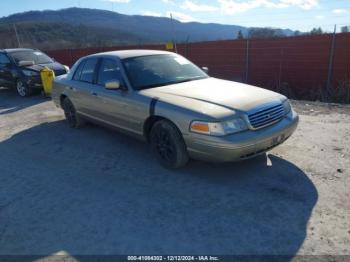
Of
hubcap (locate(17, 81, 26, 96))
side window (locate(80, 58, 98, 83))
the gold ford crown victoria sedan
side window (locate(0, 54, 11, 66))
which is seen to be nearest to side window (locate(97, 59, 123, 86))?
the gold ford crown victoria sedan

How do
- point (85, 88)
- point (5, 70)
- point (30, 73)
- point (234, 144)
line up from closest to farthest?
point (234, 144)
point (85, 88)
point (30, 73)
point (5, 70)

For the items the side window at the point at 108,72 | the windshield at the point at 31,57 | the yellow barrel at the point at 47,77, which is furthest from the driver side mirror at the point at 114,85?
the windshield at the point at 31,57

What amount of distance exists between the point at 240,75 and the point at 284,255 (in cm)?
1071

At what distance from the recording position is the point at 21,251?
3293 mm

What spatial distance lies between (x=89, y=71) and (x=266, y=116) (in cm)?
354

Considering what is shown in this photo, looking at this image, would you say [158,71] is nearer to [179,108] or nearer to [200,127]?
[179,108]

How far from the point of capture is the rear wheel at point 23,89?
38.8 ft

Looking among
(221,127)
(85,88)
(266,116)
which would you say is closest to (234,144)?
(221,127)

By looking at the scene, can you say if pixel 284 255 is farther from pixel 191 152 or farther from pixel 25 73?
pixel 25 73

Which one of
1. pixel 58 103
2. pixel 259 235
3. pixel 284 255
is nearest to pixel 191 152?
pixel 259 235

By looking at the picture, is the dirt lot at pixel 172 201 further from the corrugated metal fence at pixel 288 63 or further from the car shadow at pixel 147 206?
the corrugated metal fence at pixel 288 63

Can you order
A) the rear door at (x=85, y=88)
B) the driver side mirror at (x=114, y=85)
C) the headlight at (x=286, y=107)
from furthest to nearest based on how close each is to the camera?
the rear door at (x=85, y=88), the driver side mirror at (x=114, y=85), the headlight at (x=286, y=107)

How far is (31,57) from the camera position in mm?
12602

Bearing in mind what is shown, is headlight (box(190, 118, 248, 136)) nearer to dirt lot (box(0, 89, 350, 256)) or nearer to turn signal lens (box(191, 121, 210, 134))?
turn signal lens (box(191, 121, 210, 134))
